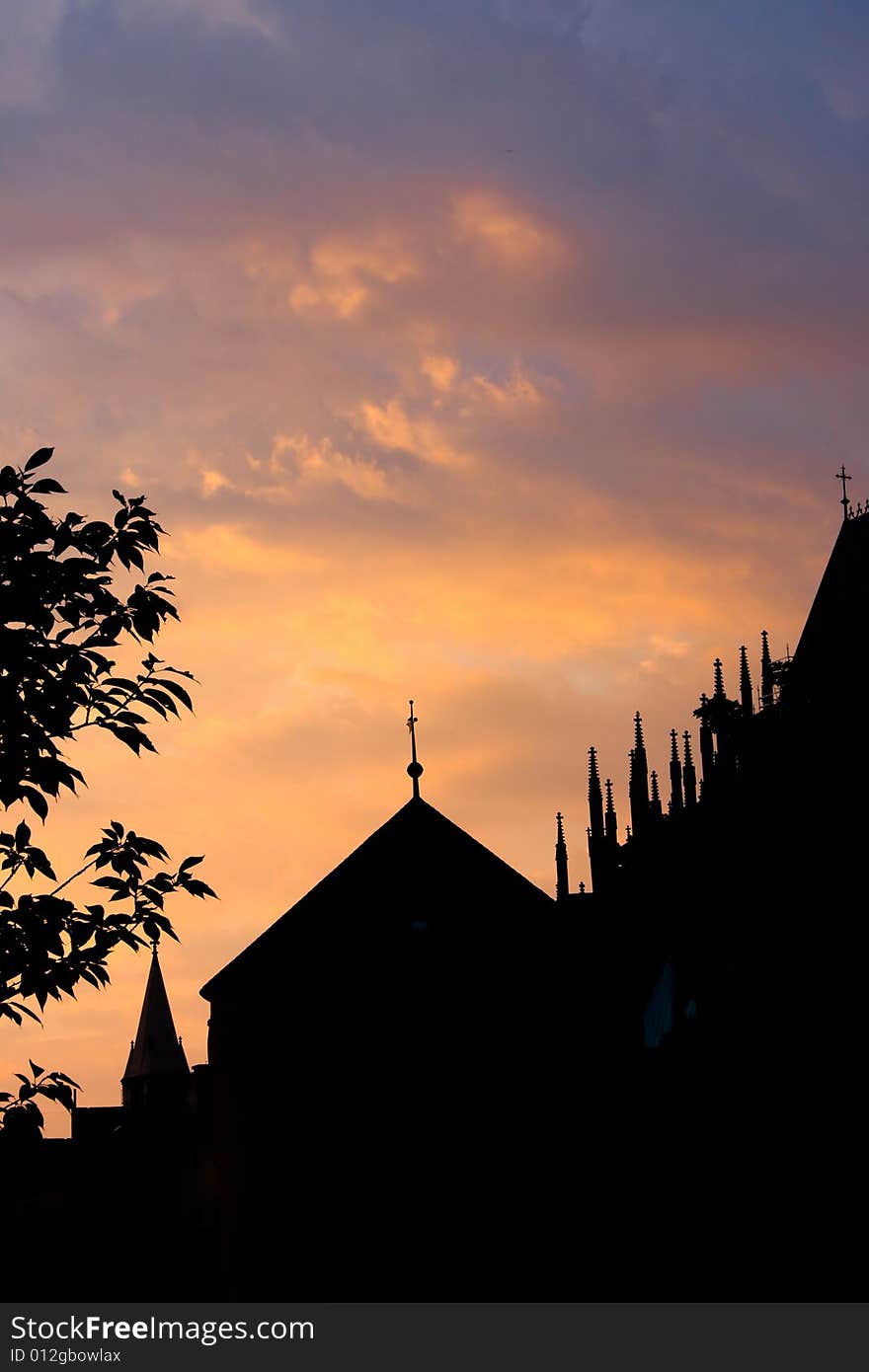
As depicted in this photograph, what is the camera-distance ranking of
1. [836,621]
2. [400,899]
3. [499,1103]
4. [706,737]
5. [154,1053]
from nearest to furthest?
1. [499,1103]
2. [400,899]
3. [836,621]
4. [706,737]
5. [154,1053]

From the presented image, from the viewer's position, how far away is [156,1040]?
295 ft

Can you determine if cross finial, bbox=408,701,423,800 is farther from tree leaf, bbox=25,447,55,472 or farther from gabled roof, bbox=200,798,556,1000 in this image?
tree leaf, bbox=25,447,55,472

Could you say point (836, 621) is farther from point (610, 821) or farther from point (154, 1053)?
point (154, 1053)

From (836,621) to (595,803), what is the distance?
16876 mm

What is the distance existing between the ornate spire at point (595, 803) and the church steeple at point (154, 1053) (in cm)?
2684

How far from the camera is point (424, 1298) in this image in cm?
2909

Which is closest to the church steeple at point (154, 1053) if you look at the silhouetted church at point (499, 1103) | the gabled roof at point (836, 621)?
the gabled roof at point (836, 621)

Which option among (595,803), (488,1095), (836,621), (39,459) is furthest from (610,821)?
(39,459)

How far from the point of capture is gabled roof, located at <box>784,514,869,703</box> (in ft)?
192

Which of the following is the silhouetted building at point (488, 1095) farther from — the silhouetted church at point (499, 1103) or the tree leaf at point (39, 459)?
the tree leaf at point (39, 459)

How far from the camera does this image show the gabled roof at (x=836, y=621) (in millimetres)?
58406

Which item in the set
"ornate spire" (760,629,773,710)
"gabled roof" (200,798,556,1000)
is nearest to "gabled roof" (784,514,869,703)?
"ornate spire" (760,629,773,710)
